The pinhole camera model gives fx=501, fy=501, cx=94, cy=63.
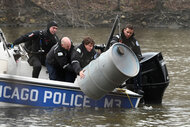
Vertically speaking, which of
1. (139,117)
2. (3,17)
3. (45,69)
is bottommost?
Result: (139,117)

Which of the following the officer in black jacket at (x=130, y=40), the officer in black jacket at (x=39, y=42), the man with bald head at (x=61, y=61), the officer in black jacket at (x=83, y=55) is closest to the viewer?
the officer in black jacket at (x=83, y=55)

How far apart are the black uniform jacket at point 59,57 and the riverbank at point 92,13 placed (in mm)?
21733

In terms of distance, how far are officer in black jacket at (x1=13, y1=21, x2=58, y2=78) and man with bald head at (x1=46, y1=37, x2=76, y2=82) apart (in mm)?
Result: 558

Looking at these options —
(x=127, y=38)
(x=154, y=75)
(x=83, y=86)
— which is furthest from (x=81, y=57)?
(x=154, y=75)

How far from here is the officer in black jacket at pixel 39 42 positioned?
11.1 meters

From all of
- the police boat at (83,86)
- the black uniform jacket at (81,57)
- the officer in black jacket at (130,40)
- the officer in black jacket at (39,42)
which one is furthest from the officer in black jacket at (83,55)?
the officer in black jacket at (39,42)

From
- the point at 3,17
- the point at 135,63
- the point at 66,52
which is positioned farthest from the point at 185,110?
the point at 3,17

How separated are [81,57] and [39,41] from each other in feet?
4.96

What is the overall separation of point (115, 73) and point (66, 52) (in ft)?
5.41

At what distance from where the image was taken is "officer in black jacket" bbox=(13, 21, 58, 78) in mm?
11055

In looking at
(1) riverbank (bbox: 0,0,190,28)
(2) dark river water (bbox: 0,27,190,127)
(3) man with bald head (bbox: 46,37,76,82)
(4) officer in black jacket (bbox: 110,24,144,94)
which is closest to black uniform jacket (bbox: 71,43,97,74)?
(3) man with bald head (bbox: 46,37,76,82)

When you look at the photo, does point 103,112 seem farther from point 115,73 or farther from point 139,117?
point 115,73

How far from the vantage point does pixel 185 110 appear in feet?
35.4

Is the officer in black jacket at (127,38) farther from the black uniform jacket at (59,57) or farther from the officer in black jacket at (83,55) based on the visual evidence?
the black uniform jacket at (59,57)
